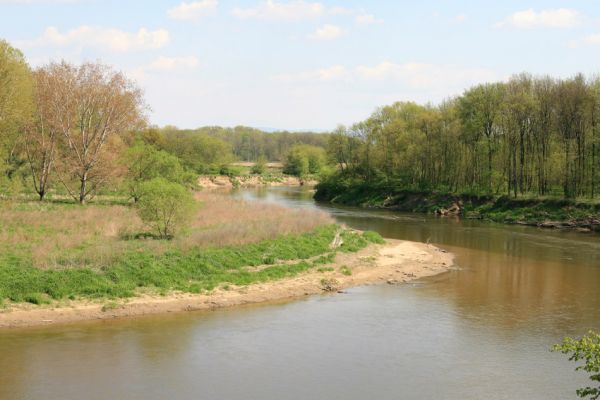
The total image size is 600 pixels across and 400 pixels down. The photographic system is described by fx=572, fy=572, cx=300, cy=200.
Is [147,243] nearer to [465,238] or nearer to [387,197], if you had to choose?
[465,238]

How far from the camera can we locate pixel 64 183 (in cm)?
5219

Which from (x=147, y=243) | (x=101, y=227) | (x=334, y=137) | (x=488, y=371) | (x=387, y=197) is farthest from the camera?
(x=334, y=137)

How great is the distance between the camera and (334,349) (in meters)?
20.1

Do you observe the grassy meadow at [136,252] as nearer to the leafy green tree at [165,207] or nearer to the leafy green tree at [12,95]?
the leafy green tree at [165,207]

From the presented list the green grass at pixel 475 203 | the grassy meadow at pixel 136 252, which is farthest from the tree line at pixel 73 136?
the green grass at pixel 475 203

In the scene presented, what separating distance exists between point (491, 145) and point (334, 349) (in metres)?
56.7

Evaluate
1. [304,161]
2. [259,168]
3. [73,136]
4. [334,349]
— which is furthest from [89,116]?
[259,168]

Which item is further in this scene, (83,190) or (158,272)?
(83,190)

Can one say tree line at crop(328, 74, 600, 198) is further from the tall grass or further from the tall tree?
the tall tree

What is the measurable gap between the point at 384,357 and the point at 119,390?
8.59 metres

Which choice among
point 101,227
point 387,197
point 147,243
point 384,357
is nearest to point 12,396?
point 384,357

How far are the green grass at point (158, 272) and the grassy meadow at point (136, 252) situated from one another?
4 centimetres

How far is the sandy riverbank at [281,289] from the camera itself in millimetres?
22094

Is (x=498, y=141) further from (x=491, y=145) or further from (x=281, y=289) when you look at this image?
(x=281, y=289)
